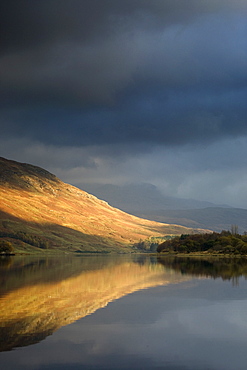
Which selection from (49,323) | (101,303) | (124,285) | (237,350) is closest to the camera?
(237,350)

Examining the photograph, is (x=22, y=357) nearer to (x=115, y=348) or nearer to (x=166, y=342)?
(x=115, y=348)

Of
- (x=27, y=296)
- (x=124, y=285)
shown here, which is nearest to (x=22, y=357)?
(x=27, y=296)

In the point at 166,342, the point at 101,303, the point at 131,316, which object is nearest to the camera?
the point at 166,342

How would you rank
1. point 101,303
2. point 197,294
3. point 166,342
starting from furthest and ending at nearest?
1. point 197,294
2. point 101,303
3. point 166,342

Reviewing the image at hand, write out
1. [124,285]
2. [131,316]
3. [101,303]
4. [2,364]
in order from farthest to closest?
[124,285] → [101,303] → [131,316] → [2,364]

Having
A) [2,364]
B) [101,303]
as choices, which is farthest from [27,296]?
[2,364]

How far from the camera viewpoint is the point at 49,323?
3003 cm

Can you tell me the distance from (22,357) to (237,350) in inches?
445

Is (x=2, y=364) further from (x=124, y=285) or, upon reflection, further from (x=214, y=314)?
(x=124, y=285)

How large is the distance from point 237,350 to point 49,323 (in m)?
13.1

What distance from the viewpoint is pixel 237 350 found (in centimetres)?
2341

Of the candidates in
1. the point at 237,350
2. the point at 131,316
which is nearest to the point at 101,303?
the point at 131,316

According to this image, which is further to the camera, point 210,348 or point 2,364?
point 210,348

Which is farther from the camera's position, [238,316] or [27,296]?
[27,296]
